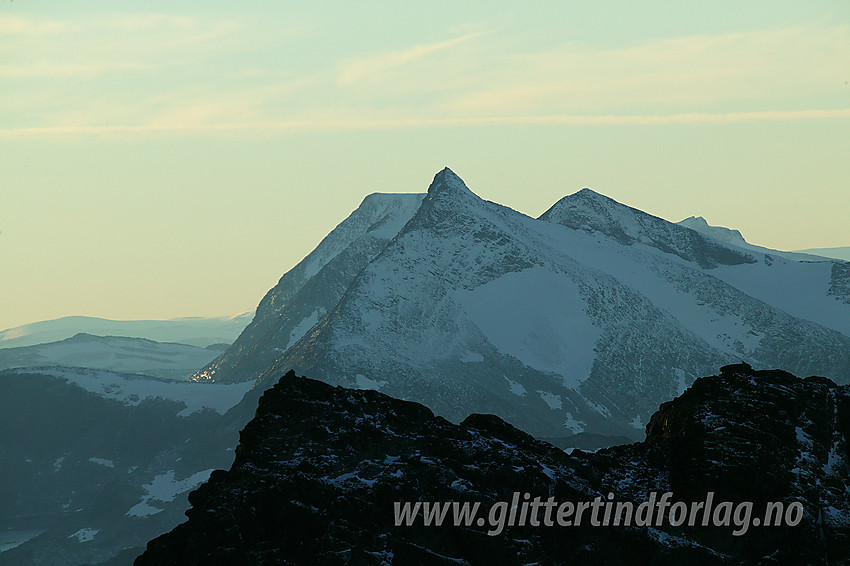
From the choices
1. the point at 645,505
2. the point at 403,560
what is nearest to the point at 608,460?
the point at 645,505

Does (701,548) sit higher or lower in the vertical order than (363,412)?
lower

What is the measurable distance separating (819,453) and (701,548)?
1342 centimetres

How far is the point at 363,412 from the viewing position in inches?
4277

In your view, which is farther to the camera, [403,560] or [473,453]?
[473,453]

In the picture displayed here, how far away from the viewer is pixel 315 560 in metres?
91.2

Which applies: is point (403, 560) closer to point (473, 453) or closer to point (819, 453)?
point (473, 453)

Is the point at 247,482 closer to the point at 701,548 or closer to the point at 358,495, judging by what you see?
the point at 358,495

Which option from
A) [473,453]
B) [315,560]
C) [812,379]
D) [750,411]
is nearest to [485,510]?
[473,453]

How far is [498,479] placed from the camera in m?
102

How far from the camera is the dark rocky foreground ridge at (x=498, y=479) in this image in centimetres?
9400

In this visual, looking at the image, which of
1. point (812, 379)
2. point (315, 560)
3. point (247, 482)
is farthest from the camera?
point (812, 379)

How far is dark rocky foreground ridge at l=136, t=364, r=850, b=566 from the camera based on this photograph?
308 feet

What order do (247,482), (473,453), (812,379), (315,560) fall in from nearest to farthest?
(315,560)
(247,482)
(473,453)
(812,379)

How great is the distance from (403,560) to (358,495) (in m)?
8.39
